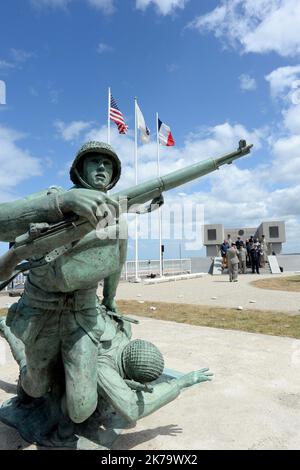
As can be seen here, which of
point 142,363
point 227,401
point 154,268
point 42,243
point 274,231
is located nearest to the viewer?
point 42,243

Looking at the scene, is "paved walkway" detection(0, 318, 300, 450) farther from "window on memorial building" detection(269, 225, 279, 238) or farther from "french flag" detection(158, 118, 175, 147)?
"window on memorial building" detection(269, 225, 279, 238)

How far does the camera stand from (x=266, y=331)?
6.64 metres

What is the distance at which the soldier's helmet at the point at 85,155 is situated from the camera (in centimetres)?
245

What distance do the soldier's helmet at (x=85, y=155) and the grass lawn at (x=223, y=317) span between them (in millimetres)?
4906

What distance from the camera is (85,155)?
253 cm

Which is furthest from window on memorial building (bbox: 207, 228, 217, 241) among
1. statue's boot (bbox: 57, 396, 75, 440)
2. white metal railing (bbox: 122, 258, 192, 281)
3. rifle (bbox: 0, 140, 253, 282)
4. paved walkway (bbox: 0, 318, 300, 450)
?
rifle (bbox: 0, 140, 253, 282)

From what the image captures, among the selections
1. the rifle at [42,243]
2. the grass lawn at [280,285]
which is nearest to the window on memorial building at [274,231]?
the grass lawn at [280,285]

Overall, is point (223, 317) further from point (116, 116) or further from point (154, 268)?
point (154, 268)

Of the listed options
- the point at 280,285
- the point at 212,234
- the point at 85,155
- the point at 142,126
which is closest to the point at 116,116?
the point at 142,126

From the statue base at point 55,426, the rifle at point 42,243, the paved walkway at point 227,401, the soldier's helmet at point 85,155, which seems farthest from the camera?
the paved walkway at point 227,401

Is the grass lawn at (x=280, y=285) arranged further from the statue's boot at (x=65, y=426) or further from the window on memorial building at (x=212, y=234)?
the window on memorial building at (x=212, y=234)

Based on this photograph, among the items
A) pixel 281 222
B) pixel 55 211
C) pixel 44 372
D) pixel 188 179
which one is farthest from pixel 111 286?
pixel 281 222

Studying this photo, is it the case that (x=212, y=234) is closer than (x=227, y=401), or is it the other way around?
(x=227, y=401)

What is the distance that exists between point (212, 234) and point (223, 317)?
1068 inches
